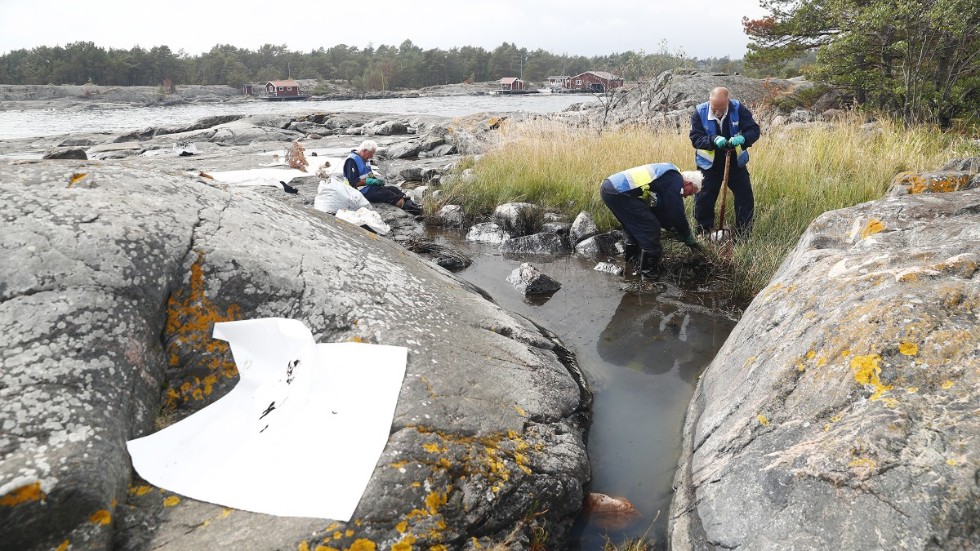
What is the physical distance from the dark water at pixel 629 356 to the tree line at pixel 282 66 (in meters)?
57.3

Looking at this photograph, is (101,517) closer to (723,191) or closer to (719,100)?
(723,191)

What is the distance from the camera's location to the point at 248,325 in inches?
103

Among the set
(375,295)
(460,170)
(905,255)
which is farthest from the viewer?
(460,170)

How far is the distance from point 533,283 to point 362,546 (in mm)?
3882

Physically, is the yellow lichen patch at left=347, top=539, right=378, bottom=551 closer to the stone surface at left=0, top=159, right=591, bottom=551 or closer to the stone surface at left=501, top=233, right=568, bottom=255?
the stone surface at left=0, top=159, right=591, bottom=551

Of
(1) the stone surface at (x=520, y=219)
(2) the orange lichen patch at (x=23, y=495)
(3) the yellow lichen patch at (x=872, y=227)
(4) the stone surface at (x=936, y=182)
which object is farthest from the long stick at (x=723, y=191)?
(2) the orange lichen patch at (x=23, y=495)

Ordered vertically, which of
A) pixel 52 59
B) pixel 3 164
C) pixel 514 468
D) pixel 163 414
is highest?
pixel 52 59

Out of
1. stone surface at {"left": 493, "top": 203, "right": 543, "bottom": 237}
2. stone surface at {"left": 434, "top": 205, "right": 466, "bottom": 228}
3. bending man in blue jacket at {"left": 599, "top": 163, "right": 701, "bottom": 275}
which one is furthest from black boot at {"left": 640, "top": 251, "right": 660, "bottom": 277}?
stone surface at {"left": 434, "top": 205, "right": 466, "bottom": 228}

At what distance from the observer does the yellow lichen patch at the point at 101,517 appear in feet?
5.77

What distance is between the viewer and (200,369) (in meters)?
2.55

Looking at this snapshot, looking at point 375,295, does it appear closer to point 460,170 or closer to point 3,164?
point 3,164

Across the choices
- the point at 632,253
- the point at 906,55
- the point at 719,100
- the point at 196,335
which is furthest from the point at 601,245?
the point at 906,55

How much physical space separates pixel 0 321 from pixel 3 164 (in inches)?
47.2

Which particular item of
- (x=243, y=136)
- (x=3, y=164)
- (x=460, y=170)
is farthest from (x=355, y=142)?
(x=3, y=164)
